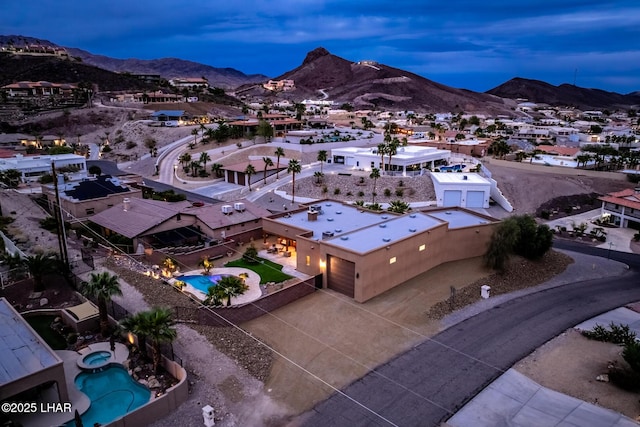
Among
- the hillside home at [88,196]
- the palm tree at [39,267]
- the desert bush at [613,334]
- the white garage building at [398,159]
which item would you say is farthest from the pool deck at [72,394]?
the white garage building at [398,159]

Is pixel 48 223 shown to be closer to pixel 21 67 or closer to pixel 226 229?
pixel 226 229

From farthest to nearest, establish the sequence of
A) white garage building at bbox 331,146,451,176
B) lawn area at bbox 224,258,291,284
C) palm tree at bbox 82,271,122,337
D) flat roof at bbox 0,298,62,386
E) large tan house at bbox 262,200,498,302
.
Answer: white garage building at bbox 331,146,451,176 < lawn area at bbox 224,258,291,284 < large tan house at bbox 262,200,498,302 < palm tree at bbox 82,271,122,337 < flat roof at bbox 0,298,62,386

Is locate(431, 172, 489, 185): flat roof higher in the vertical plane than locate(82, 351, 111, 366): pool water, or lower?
higher

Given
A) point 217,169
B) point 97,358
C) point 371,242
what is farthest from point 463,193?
point 97,358

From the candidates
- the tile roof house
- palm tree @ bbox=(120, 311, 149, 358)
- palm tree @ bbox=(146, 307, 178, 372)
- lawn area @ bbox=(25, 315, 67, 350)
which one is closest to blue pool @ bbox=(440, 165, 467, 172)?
the tile roof house

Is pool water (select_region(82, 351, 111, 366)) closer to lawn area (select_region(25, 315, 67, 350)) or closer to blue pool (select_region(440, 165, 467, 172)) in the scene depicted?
lawn area (select_region(25, 315, 67, 350))

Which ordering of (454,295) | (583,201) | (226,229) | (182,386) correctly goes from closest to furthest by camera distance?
(182,386)
(454,295)
(226,229)
(583,201)

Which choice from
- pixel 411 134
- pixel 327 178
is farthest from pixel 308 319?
pixel 411 134

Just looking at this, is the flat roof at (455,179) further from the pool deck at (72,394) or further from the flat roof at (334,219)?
the pool deck at (72,394)
